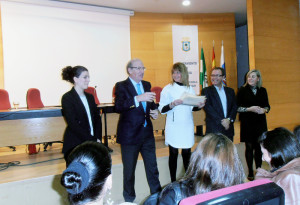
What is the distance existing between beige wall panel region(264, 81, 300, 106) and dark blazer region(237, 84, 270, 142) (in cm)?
184

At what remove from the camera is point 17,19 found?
5527 millimetres

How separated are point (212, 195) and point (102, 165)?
47 cm

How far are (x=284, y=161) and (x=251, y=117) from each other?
177 cm

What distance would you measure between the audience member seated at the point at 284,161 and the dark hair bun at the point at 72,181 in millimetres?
908

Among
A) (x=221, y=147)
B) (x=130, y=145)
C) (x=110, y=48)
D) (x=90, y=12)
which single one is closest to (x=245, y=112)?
(x=130, y=145)

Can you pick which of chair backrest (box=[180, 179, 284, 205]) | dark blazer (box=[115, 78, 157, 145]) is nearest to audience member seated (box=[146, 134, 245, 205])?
chair backrest (box=[180, 179, 284, 205])

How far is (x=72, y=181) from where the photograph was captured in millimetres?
876

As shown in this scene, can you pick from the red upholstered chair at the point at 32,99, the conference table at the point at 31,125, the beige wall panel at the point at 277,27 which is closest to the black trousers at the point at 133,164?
the conference table at the point at 31,125

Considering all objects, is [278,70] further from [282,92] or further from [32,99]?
[32,99]

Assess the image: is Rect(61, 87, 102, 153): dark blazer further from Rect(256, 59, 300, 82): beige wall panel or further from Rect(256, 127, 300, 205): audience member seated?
Rect(256, 59, 300, 82): beige wall panel

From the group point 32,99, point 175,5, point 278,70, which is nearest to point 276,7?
point 278,70

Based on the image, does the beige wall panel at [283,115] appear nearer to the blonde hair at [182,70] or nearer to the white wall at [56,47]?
the blonde hair at [182,70]

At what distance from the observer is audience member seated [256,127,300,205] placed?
1.10 meters

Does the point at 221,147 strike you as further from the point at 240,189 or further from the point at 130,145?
the point at 130,145
